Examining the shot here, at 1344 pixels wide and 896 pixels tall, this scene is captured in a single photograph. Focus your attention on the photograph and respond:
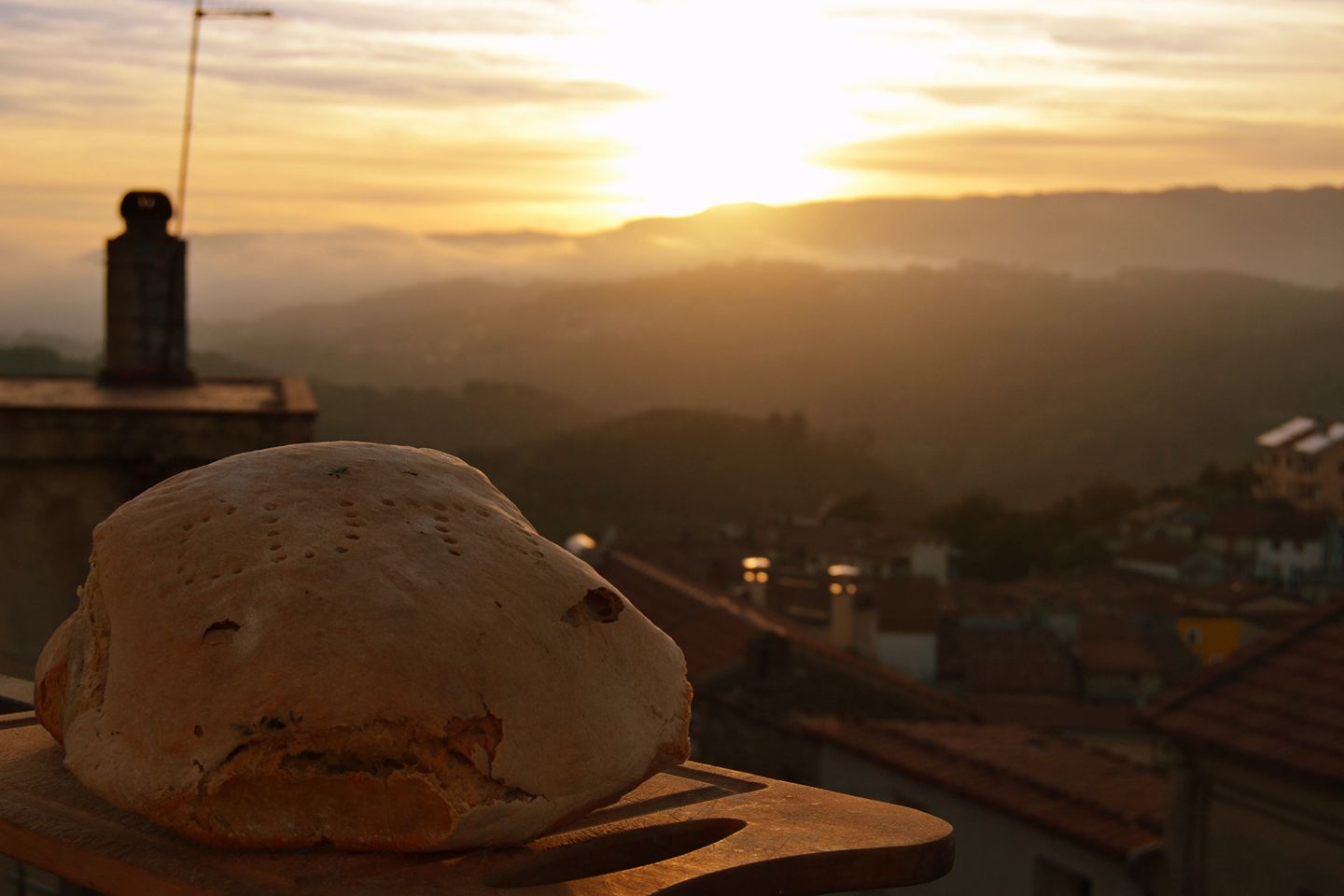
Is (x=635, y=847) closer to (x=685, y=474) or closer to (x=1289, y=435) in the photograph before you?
(x=1289, y=435)

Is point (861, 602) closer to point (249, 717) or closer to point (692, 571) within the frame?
point (692, 571)

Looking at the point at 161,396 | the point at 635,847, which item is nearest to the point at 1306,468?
the point at 161,396

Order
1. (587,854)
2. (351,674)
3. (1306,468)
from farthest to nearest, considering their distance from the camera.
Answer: (1306,468) → (587,854) → (351,674)

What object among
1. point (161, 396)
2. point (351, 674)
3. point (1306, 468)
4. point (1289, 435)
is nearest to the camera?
point (351, 674)

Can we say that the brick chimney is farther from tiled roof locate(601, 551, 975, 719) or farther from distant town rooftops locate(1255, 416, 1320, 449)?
distant town rooftops locate(1255, 416, 1320, 449)

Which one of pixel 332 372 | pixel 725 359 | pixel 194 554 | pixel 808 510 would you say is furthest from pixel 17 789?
pixel 725 359

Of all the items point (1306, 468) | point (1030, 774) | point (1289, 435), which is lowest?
point (1306, 468)

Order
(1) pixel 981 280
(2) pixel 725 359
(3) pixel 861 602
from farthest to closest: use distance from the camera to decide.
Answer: (1) pixel 981 280 → (2) pixel 725 359 → (3) pixel 861 602
